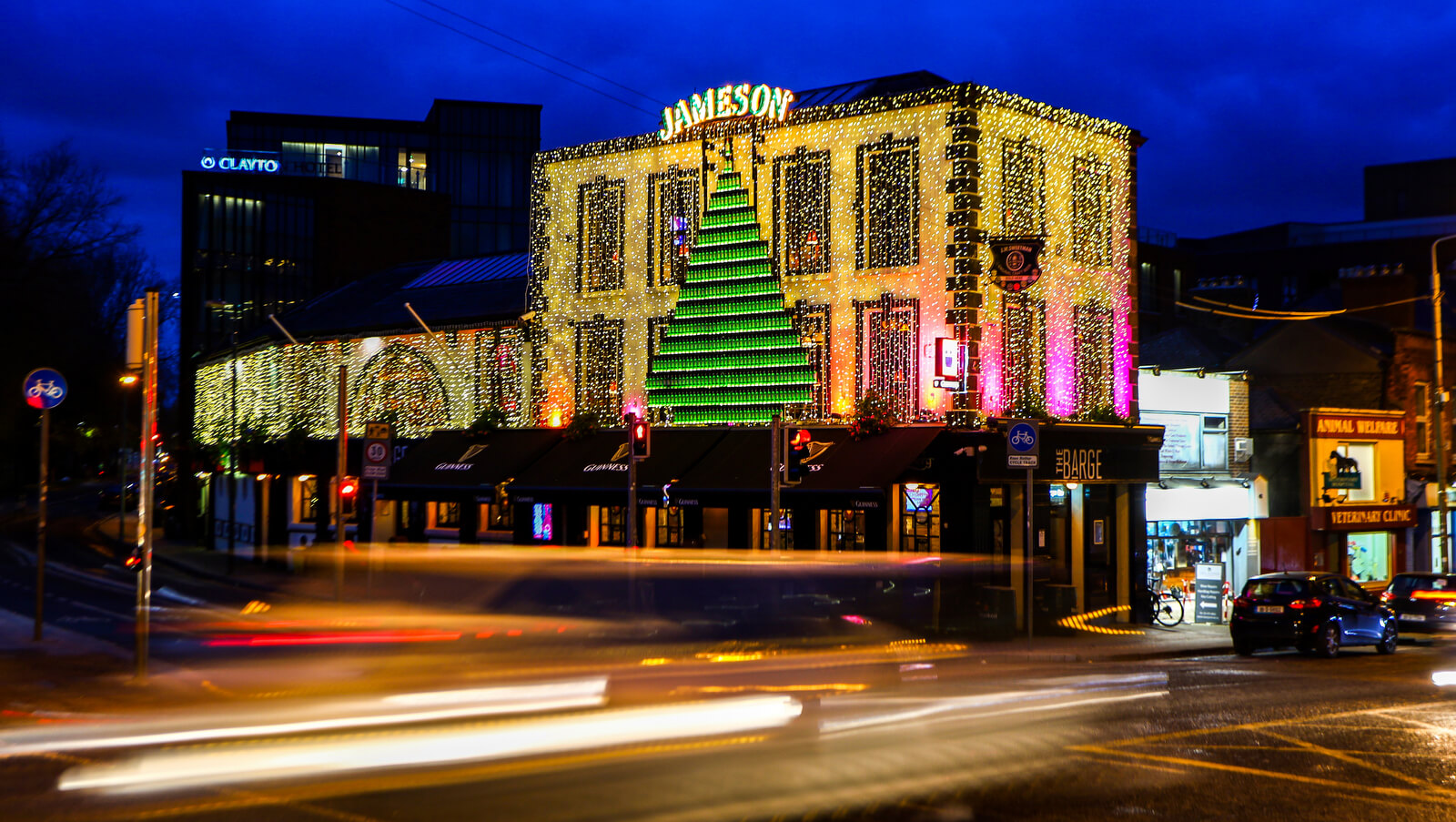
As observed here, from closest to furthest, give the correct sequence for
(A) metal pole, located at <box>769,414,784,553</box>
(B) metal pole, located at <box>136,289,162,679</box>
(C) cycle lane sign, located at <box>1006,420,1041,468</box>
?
(B) metal pole, located at <box>136,289,162,679</box> < (C) cycle lane sign, located at <box>1006,420,1041,468</box> < (A) metal pole, located at <box>769,414,784,553</box>

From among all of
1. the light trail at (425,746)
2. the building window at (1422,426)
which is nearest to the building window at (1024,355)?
the building window at (1422,426)

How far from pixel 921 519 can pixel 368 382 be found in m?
19.3

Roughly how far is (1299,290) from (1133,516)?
163 ft

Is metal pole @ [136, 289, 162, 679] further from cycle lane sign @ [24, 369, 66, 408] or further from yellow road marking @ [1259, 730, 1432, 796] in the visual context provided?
yellow road marking @ [1259, 730, 1432, 796]

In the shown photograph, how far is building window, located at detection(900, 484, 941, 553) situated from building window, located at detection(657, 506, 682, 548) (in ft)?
18.6

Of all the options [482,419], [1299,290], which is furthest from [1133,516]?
[1299,290]

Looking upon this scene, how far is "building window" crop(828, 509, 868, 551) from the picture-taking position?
89.1 ft

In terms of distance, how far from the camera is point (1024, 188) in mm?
27688

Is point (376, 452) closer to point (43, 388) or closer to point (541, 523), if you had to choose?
point (541, 523)

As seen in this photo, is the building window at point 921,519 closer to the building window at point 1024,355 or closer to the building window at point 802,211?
the building window at point 1024,355

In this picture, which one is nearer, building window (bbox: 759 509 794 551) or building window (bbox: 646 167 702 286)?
building window (bbox: 759 509 794 551)

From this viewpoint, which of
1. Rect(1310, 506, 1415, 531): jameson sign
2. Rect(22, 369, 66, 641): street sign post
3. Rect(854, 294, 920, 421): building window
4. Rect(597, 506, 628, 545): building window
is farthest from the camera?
Rect(1310, 506, 1415, 531): jameson sign

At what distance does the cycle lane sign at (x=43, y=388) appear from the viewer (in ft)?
63.1

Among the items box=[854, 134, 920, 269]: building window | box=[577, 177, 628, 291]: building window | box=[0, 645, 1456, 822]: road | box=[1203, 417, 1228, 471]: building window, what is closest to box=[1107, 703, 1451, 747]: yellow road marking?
box=[0, 645, 1456, 822]: road
